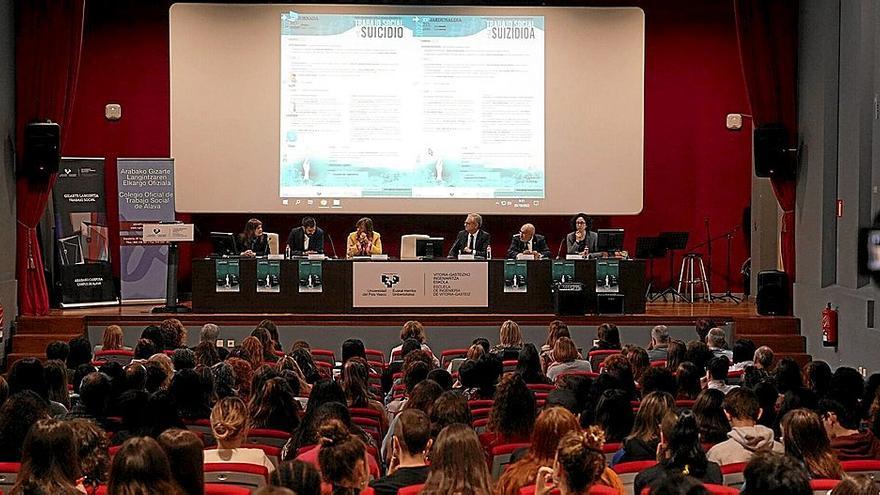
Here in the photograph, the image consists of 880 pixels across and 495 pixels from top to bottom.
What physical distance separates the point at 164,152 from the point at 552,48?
4996mm

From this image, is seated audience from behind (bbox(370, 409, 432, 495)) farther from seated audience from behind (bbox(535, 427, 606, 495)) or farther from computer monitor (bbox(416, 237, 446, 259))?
computer monitor (bbox(416, 237, 446, 259))

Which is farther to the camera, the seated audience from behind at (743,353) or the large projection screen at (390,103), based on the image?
the large projection screen at (390,103)

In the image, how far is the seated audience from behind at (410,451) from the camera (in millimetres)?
4727

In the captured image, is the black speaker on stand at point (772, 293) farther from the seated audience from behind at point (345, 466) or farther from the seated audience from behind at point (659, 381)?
the seated audience from behind at point (345, 466)

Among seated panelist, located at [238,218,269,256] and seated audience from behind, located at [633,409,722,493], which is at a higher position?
Result: seated panelist, located at [238,218,269,256]

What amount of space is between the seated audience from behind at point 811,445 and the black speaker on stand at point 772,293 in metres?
7.84

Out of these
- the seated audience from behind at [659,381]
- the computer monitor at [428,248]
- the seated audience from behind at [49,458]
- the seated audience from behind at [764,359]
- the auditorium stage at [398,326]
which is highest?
the computer monitor at [428,248]

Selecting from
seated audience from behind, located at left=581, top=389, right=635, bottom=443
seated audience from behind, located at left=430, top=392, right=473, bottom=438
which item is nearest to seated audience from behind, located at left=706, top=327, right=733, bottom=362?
seated audience from behind, located at left=581, top=389, right=635, bottom=443

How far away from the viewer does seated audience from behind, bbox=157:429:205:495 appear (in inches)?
164

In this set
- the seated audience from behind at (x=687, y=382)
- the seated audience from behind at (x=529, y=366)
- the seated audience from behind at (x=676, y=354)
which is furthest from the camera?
the seated audience from behind at (x=676, y=354)

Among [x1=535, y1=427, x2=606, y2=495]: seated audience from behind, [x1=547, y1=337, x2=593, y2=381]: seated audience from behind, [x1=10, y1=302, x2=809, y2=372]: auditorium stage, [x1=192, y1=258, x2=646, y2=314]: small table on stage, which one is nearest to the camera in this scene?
[x1=535, y1=427, x2=606, y2=495]: seated audience from behind

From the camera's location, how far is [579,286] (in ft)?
40.5

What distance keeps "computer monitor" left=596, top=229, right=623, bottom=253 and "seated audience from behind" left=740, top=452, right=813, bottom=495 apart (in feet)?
30.2

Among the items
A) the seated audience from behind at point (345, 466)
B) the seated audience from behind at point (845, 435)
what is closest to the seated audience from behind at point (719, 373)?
the seated audience from behind at point (845, 435)
